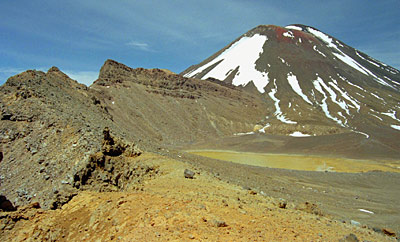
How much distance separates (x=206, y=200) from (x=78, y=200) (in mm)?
3500

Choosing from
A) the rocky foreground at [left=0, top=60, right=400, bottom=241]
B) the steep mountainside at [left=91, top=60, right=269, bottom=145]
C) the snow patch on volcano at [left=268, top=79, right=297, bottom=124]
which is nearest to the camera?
A: the rocky foreground at [left=0, top=60, right=400, bottom=241]

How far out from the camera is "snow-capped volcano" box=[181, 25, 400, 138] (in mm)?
87000

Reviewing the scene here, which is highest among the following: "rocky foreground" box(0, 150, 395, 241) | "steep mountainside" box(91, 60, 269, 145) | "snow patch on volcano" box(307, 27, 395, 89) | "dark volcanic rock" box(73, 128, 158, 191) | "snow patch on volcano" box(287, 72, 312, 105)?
"snow patch on volcano" box(307, 27, 395, 89)

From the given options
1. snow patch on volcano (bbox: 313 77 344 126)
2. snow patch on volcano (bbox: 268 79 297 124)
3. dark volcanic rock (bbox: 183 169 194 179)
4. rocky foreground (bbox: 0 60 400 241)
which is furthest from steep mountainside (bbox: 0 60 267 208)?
snow patch on volcano (bbox: 313 77 344 126)

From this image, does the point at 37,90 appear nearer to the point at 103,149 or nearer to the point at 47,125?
the point at 47,125

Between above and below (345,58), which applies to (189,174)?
below

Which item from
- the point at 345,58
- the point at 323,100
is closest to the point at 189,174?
the point at 323,100

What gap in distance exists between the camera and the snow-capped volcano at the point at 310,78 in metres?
87.0

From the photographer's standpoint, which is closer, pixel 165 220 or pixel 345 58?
pixel 165 220

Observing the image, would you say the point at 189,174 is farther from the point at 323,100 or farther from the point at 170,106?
the point at 323,100

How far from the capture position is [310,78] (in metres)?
117

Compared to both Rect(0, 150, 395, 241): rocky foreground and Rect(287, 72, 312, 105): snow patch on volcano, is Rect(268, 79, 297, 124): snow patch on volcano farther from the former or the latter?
Rect(0, 150, 395, 241): rocky foreground

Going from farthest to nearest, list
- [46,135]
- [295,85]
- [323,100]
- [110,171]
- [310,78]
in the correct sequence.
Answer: [310,78], [295,85], [323,100], [46,135], [110,171]

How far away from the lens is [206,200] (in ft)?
25.2
